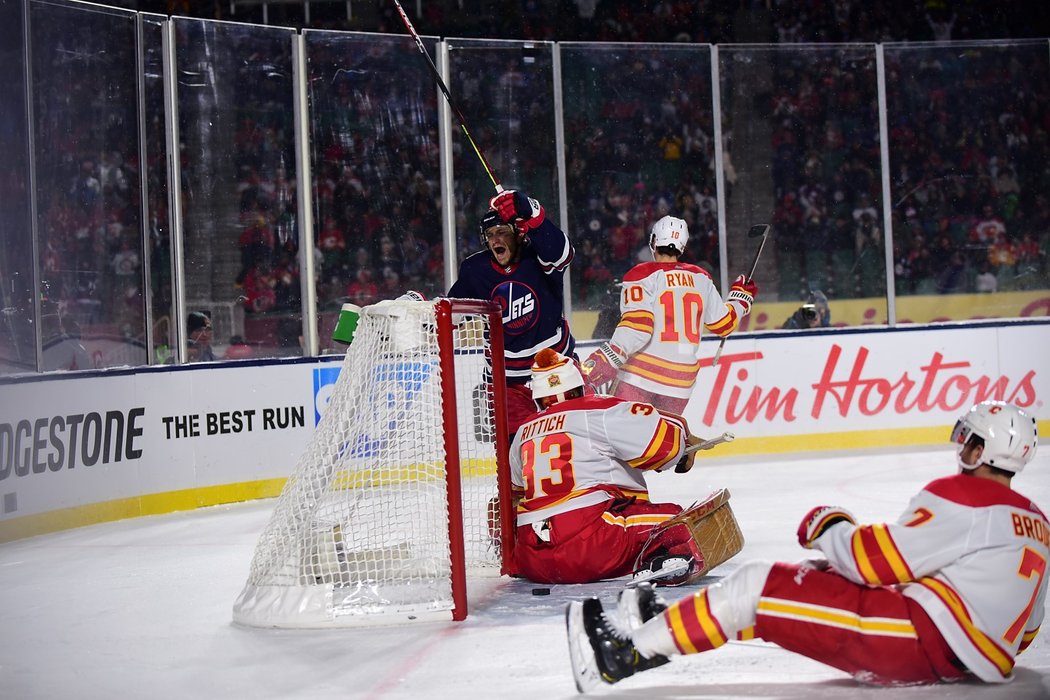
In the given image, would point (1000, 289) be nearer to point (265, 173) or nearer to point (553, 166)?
point (553, 166)

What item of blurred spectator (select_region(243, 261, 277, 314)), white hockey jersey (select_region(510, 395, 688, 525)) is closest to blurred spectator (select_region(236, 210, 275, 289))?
blurred spectator (select_region(243, 261, 277, 314))

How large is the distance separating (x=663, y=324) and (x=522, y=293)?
0.74m

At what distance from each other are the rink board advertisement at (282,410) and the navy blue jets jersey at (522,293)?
2.33 m

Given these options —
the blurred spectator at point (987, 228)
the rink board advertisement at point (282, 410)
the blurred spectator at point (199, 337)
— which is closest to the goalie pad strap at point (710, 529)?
the rink board advertisement at point (282, 410)

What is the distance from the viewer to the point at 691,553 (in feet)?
13.3

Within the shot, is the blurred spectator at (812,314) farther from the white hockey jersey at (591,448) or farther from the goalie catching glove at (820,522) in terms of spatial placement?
the goalie catching glove at (820,522)

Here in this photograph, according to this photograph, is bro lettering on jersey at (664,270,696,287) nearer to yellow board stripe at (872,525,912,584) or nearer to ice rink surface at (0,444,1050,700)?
ice rink surface at (0,444,1050,700)

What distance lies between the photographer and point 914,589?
8.77 ft

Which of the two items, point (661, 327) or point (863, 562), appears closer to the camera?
point (863, 562)

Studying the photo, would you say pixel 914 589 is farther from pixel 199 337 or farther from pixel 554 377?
pixel 199 337

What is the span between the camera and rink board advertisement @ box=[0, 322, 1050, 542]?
6121 mm

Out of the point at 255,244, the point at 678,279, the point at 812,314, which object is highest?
the point at 255,244

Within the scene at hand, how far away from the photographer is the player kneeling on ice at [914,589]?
2619mm

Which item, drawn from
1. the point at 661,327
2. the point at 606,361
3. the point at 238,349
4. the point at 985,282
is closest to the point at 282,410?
the point at 238,349
